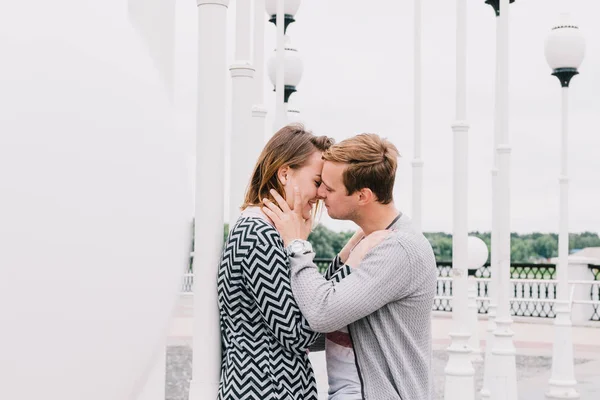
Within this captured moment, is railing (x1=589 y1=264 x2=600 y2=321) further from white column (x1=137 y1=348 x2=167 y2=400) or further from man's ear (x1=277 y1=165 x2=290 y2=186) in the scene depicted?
white column (x1=137 y1=348 x2=167 y2=400)

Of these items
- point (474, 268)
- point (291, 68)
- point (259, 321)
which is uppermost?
point (291, 68)

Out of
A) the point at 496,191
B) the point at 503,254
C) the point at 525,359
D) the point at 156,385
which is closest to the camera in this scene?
the point at 156,385

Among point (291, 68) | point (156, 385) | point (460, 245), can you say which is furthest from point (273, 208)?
point (291, 68)

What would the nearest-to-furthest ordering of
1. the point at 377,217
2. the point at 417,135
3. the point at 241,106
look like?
the point at 377,217, the point at 241,106, the point at 417,135

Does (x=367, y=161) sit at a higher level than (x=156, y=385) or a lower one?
higher

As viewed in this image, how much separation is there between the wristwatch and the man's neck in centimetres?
33

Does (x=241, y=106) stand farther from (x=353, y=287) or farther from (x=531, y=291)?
(x=531, y=291)

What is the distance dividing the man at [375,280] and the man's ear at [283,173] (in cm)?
6

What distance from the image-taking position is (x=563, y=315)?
897cm

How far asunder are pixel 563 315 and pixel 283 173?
754 cm

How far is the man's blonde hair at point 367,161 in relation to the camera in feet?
7.36

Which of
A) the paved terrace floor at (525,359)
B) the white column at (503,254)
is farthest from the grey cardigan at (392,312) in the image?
the white column at (503,254)

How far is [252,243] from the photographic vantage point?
207 centimetres

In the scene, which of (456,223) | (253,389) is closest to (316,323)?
(253,389)
